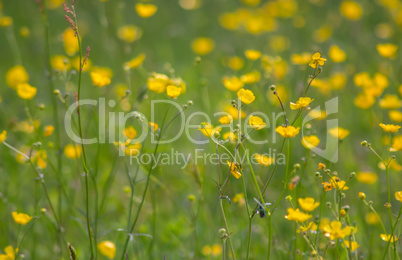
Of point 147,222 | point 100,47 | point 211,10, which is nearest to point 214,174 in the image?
point 147,222

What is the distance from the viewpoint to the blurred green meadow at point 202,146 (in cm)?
141

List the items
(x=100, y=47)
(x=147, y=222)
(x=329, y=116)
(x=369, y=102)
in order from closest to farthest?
1. (x=369, y=102)
2. (x=147, y=222)
3. (x=329, y=116)
4. (x=100, y=47)

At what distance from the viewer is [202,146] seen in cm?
250

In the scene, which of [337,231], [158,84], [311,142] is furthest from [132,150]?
[337,231]

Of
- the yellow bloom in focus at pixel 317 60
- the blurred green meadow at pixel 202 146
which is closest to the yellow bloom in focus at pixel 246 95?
the blurred green meadow at pixel 202 146

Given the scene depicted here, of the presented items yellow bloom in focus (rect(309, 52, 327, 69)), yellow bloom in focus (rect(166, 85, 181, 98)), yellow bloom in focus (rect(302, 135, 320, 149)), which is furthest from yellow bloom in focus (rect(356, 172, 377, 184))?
yellow bloom in focus (rect(166, 85, 181, 98))

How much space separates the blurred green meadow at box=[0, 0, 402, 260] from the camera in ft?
4.61

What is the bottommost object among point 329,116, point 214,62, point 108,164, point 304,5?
point 108,164

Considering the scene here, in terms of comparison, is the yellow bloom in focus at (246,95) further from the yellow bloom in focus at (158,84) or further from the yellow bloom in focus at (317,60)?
the yellow bloom in focus at (158,84)

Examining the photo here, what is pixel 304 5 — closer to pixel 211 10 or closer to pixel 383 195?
pixel 211 10

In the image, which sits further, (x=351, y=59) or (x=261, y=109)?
(x=351, y=59)

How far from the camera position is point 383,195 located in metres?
2.17

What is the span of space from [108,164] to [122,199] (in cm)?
32

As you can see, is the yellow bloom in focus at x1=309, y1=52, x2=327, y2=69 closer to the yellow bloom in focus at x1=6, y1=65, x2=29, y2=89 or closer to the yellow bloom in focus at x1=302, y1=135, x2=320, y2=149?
the yellow bloom in focus at x1=302, y1=135, x2=320, y2=149
